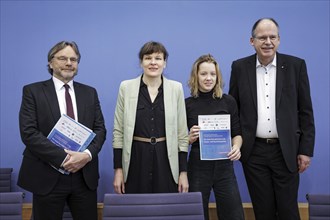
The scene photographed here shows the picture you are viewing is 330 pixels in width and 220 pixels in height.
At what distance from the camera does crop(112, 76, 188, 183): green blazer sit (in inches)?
91.1

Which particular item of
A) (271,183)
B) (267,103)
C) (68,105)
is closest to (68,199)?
(68,105)

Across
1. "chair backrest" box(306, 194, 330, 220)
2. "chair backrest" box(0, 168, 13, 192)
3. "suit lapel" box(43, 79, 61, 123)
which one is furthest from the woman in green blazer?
"chair backrest" box(0, 168, 13, 192)

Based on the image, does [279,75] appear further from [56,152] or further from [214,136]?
[56,152]

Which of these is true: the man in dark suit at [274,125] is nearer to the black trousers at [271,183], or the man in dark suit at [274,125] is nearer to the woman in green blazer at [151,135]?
the black trousers at [271,183]

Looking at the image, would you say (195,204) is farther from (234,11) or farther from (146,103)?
(234,11)

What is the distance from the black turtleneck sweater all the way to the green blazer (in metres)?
0.08

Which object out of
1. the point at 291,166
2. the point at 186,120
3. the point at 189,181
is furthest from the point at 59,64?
the point at 291,166

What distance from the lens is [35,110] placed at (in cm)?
218

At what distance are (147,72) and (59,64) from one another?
62 centimetres

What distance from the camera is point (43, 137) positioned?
6.93ft

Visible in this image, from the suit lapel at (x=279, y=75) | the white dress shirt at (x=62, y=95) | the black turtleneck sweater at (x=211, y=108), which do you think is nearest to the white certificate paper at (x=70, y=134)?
the white dress shirt at (x=62, y=95)

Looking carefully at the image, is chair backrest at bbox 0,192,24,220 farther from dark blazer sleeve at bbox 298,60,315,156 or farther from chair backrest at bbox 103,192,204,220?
dark blazer sleeve at bbox 298,60,315,156

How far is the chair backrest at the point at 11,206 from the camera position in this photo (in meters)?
1.75

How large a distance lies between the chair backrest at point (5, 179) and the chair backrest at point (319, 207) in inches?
105
